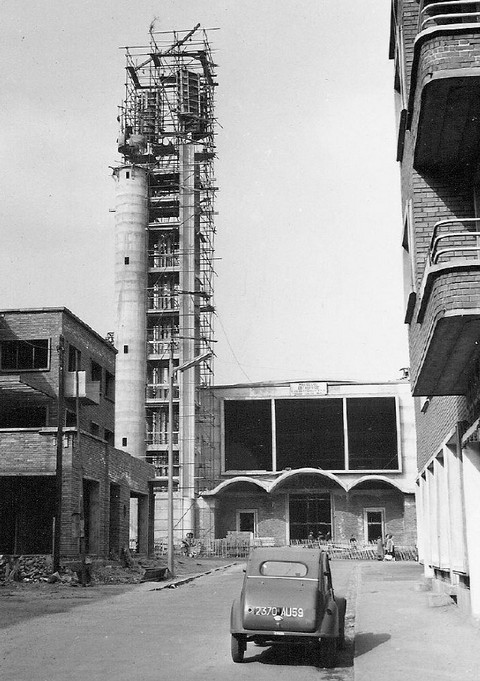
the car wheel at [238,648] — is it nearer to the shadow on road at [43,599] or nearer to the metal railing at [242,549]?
the shadow on road at [43,599]

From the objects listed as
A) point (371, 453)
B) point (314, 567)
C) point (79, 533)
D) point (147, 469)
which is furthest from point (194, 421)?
point (314, 567)

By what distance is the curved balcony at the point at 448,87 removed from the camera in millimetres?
11242

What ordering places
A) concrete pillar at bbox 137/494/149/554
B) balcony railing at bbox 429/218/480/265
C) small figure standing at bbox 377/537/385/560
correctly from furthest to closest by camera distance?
small figure standing at bbox 377/537/385/560 < concrete pillar at bbox 137/494/149/554 < balcony railing at bbox 429/218/480/265

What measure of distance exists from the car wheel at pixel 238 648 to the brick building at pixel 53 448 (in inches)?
820

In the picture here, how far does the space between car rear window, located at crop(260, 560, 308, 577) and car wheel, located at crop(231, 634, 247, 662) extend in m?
1.14

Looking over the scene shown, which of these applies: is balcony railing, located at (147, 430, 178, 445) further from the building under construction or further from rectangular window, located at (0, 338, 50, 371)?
rectangular window, located at (0, 338, 50, 371)

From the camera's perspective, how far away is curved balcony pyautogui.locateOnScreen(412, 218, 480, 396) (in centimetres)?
1107

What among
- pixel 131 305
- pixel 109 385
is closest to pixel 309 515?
pixel 131 305

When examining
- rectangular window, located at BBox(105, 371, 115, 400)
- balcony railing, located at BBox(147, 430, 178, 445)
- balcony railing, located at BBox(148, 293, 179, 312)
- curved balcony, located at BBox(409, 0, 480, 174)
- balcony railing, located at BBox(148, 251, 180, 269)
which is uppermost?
balcony railing, located at BBox(148, 251, 180, 269)

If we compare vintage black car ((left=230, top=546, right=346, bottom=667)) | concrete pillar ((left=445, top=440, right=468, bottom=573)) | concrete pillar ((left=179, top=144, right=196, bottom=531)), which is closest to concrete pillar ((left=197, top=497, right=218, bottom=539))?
concrete pillar ((left=179, top=144, right=196, bottom=531))

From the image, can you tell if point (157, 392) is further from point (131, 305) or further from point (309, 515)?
point (309, 515)

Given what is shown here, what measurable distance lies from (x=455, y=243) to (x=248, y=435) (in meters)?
51.4

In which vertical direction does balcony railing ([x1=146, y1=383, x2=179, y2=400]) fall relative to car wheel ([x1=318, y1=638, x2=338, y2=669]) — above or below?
above

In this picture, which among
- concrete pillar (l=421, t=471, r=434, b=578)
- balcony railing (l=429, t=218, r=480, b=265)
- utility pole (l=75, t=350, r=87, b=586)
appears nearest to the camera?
balcony railing (l=429, t=218, r=480, b=265)
